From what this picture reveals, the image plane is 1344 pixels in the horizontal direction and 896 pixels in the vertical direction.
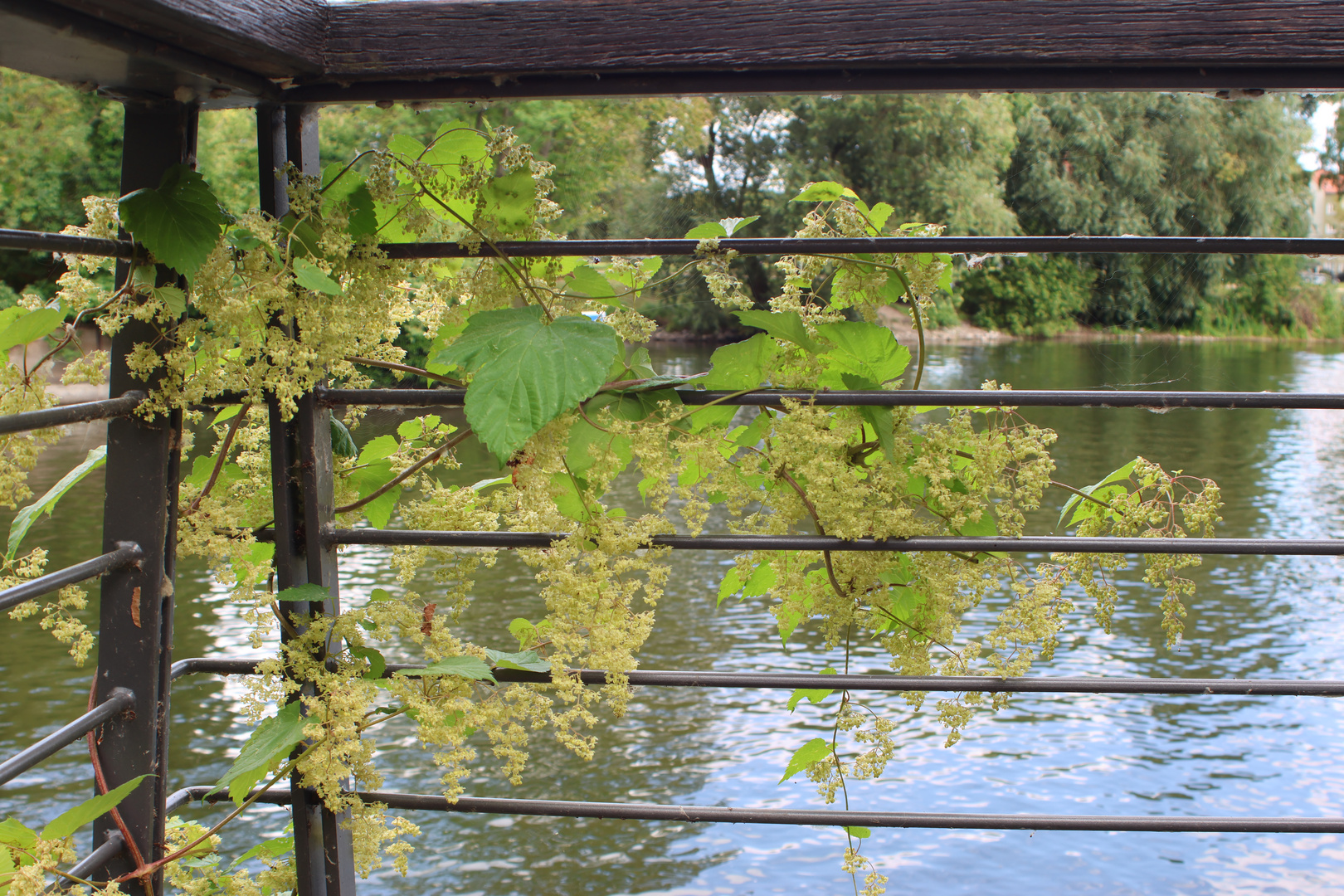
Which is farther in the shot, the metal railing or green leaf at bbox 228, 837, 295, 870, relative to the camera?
green leaf at bbox 228, 837, 295, 870

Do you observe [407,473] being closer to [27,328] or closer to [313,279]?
[313,279]

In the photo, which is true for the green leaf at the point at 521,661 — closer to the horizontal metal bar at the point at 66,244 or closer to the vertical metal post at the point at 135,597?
the vertical metal post at the point at 135,597

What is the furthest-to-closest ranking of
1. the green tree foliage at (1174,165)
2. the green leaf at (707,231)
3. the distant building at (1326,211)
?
the distant building at (1326,211) → the green tree foliage at (1174,165) → the green leaf at (707,231)

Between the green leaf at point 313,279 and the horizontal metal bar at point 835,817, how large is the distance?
640 millimetres

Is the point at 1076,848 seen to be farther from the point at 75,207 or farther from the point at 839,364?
the point at 75,207

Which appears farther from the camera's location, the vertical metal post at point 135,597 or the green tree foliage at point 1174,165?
the green tree foliage at point 1174,165

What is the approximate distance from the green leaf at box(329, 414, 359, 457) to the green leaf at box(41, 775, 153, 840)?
0.51m

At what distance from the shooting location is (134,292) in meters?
1.14

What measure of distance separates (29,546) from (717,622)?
518 cm

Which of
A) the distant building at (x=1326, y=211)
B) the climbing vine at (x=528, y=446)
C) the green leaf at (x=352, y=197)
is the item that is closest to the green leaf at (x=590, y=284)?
the climbing vine at (x=528, y=446)

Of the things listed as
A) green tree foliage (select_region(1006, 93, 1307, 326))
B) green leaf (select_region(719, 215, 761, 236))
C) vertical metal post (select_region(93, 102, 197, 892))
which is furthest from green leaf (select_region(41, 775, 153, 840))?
green tree foliage (select_region(1006, 93, 1307, 326))

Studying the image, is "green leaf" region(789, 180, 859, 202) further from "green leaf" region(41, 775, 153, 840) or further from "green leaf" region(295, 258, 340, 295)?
"green leaf" region(41, 775, 153, 840)

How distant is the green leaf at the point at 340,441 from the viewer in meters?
1.42

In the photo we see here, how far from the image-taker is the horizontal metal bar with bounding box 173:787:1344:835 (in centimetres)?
128
